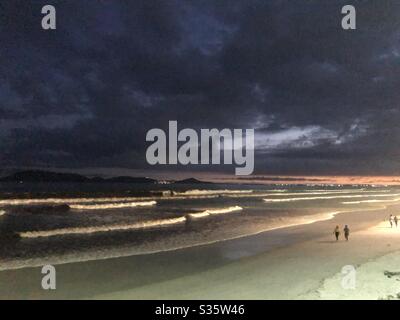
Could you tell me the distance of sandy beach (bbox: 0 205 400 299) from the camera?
13320mm

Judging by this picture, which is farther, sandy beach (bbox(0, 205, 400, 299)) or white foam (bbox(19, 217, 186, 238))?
white foam (bbox(19, 217, 186, 238))

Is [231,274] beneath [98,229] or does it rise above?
beneath

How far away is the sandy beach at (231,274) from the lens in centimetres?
1332

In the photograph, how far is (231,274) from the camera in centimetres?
1636

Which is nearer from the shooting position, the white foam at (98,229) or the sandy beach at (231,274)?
the sandy beach at (231,274)

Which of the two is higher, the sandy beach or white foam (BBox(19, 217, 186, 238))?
white foam (BBox(19, 217, 186, 238))

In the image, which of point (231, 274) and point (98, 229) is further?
point (98, 229)

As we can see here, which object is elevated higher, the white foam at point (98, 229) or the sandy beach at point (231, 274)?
the white foam at point (98, 229)
